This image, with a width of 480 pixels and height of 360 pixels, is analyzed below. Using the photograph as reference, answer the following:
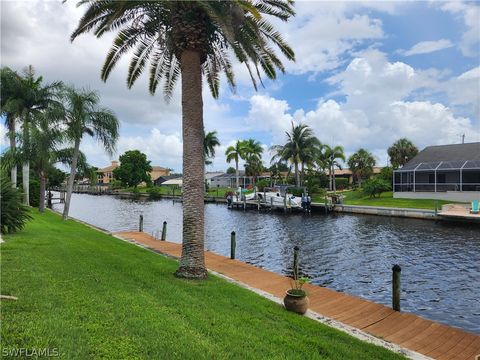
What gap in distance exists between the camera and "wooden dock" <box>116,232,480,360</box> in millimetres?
→ 7090

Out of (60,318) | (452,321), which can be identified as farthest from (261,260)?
(60,318)

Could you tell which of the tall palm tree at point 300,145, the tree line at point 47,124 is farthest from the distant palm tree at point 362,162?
the tree line at point 47,124

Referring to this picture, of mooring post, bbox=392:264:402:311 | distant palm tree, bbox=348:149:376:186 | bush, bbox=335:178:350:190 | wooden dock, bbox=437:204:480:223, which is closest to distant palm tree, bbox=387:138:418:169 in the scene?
distant palm tree, bbox=348:149:376:186

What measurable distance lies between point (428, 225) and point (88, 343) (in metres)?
31.4

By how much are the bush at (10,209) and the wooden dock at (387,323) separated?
8331 millimetres

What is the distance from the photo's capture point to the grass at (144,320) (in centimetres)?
477

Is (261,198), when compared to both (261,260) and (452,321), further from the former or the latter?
(452,321)

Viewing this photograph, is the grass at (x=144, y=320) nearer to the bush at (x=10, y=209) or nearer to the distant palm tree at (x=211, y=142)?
the bush at (x=10, y=209)

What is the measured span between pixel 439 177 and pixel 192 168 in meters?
45.6

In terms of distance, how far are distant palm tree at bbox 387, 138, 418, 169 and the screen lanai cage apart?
19875 mm

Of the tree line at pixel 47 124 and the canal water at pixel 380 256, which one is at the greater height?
the tree line at pixel 47 124

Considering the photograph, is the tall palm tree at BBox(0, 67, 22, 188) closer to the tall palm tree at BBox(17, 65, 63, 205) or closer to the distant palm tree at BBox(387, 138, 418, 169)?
the tall palm tree at BBox(17, 65, 63, 205)

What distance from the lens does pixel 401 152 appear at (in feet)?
229

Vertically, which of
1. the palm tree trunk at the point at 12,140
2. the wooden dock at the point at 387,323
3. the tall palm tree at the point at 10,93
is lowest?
the wooden dock at the point at 387,323
